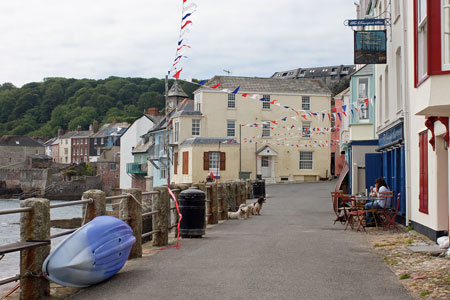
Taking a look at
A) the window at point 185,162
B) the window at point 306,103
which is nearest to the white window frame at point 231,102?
the window at point 185,162

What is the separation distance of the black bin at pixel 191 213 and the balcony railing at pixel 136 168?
55330 mm

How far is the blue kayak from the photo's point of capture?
7.25 meters

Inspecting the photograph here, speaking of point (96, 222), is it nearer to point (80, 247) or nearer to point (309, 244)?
point (80, 247)

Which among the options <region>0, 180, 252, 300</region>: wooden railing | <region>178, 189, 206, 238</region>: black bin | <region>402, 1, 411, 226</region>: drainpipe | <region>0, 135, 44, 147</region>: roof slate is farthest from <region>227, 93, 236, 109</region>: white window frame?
<region>0, 135, 44, 147</region>: roof slate

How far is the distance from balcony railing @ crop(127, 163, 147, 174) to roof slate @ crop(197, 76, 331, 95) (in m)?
18.6

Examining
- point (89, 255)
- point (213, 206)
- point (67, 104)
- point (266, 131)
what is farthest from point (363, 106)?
point (67, 104)

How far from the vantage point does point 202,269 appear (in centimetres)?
909

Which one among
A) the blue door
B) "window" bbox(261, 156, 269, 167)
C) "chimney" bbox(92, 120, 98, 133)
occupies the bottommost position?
the blue door

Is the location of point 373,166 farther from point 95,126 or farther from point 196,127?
point 95,126

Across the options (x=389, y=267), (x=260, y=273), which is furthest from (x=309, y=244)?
(x=260, y=273)

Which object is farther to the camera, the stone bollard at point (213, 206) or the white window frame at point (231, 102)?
the white window frame at point (231, 102)

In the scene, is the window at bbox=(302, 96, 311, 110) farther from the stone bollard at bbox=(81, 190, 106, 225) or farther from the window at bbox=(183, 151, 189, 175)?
the stone bollard at bbox=(81, 190, 106, 225)

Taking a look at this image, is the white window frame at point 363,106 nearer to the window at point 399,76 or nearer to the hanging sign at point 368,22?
the hanging sign at point 368,22

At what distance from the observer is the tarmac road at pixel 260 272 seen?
7.43 meters
